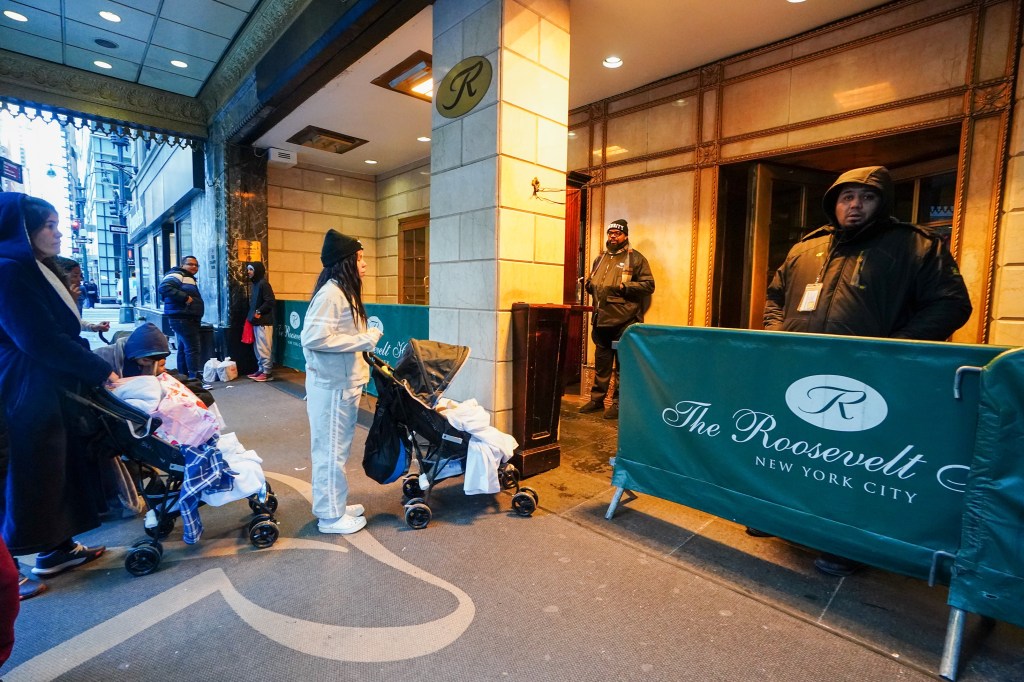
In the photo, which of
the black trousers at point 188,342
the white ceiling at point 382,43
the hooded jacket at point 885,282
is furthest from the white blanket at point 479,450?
the black trousers at point 188,342

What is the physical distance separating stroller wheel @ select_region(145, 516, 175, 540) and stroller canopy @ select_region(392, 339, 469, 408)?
1256 millimetres

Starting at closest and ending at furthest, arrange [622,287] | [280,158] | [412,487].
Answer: [412,487] → [622,287] → [280,158]

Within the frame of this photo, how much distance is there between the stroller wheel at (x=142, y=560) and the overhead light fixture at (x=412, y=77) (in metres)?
4.50

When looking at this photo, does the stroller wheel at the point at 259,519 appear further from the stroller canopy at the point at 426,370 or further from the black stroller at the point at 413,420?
the stroller canopy at the point at 426,370

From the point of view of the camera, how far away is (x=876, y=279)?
2.28 metres

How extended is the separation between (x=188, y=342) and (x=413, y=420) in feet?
17.3

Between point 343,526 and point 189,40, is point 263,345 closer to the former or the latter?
point 189,40

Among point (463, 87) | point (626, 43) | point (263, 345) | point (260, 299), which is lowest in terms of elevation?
A: point (263, 345)

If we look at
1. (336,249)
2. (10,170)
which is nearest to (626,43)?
(336,249)

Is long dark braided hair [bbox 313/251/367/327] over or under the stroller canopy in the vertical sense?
over

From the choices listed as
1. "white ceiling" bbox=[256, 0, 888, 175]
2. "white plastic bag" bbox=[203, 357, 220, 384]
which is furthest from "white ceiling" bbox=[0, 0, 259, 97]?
"white plastic bag" bbox=[203, 357, 220, 384]

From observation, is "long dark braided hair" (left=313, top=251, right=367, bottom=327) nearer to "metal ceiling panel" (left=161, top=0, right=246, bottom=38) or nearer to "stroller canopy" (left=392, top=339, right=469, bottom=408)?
"stroller canopy" (left=392, top=339, right=469, bottom=408)

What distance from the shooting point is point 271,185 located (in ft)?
27.0

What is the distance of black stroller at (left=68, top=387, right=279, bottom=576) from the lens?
6.70 feet
